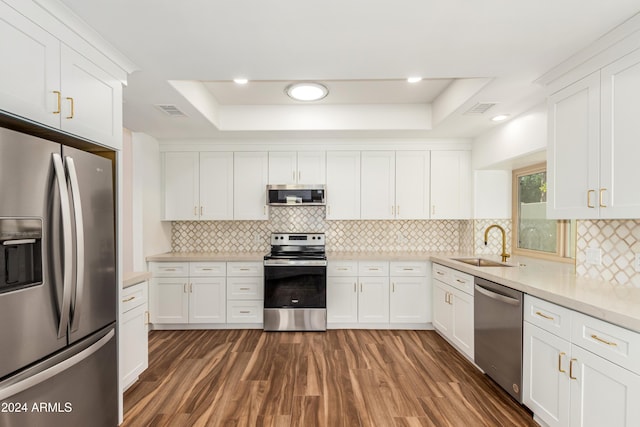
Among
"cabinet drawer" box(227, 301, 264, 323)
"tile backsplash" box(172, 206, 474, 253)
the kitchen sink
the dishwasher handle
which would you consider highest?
"tile backsplash" box(172, 206, 474, 253)

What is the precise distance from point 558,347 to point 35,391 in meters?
2.61

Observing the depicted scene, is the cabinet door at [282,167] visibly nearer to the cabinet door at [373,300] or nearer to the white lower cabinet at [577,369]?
the cabinet door at [373,300]

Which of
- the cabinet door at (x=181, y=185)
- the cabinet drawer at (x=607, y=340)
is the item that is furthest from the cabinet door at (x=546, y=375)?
the cabinet door at (x=181, y=185)

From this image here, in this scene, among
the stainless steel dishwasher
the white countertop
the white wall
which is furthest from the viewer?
A: the white wall

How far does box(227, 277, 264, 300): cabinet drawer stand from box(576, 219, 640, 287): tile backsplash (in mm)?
3056

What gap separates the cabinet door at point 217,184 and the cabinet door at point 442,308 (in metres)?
2.66

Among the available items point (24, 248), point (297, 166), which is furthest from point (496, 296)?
point (24, 248)

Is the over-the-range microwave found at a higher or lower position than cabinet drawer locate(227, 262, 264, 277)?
higher

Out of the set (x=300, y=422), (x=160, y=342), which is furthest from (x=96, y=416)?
(x=160, y=342)

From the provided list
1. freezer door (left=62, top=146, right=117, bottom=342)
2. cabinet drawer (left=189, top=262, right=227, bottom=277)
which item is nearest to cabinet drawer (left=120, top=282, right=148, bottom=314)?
freezer door (left=62, top=146, right=117, bottom=342)

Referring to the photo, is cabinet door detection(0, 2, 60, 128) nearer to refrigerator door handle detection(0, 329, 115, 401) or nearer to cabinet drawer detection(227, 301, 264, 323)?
refrigerator door handle detection(0, 329, 115, 401)

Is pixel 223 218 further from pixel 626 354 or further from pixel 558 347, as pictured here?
pixel 626 354

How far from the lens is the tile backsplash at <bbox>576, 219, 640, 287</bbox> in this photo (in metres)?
2.01

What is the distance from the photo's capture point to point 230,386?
249cm
